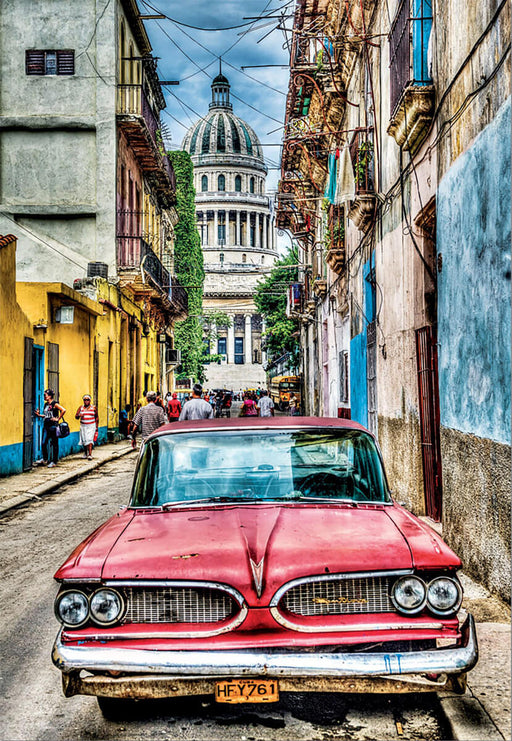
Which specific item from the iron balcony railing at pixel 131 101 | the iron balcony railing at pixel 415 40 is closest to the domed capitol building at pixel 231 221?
the iron balcony railing at pixel 131 101

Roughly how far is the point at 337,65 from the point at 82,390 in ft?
34.7

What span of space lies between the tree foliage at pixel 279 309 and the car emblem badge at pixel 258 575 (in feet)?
136

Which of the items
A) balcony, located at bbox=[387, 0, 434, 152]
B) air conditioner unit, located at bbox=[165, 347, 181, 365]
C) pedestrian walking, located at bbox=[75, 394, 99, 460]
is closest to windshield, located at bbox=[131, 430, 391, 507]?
balcony, located at bbox=[387, 0, 434, 152]

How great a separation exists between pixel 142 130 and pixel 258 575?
24988 millimetres

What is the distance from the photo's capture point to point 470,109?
671 cm

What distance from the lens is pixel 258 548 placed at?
12.0 feet

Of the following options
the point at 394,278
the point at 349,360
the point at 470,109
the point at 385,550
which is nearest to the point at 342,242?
the point at 349,360

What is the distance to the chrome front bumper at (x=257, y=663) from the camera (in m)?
3.33

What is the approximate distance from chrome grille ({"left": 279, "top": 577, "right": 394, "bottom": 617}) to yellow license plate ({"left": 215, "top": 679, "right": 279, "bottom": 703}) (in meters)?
0.32

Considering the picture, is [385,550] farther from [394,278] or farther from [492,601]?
[394,278]

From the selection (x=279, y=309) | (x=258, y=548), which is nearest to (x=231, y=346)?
(x=279, y=309)

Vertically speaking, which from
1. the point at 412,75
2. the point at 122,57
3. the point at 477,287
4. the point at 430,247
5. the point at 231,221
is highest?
the point at 231,221

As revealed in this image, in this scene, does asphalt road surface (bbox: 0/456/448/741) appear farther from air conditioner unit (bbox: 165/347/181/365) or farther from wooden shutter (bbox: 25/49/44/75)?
air conditioner unit (bbox: 165/347/181/365)

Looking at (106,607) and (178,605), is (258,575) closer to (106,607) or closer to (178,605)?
(178,605)
